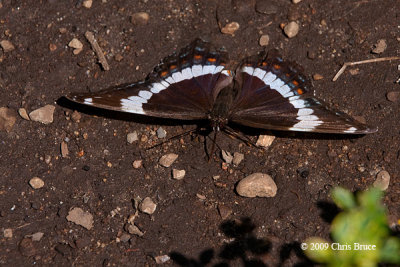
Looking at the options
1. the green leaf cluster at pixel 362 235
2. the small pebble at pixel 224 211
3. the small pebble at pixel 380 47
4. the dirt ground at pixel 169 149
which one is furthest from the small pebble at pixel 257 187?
the green leaf cluster at pixel 362 235

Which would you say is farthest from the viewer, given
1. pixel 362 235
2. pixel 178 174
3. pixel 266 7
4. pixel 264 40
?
pixel 266 7

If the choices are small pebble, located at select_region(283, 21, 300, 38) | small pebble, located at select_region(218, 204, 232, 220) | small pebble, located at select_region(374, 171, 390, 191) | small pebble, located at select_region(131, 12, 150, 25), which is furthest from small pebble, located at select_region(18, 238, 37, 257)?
small pebble, located at select_region(283, 21, 300, 38)

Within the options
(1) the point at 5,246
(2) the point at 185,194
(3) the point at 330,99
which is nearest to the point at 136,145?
(2) the point at 185,194

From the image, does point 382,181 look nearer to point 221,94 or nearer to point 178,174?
point 221,94

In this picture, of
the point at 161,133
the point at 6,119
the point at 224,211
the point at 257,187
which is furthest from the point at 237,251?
the point at 6,119

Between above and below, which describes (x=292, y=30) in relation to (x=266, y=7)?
below

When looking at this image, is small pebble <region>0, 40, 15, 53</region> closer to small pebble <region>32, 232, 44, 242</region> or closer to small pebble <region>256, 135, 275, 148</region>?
small pebble <region>32, 232, 44, 242</region>
